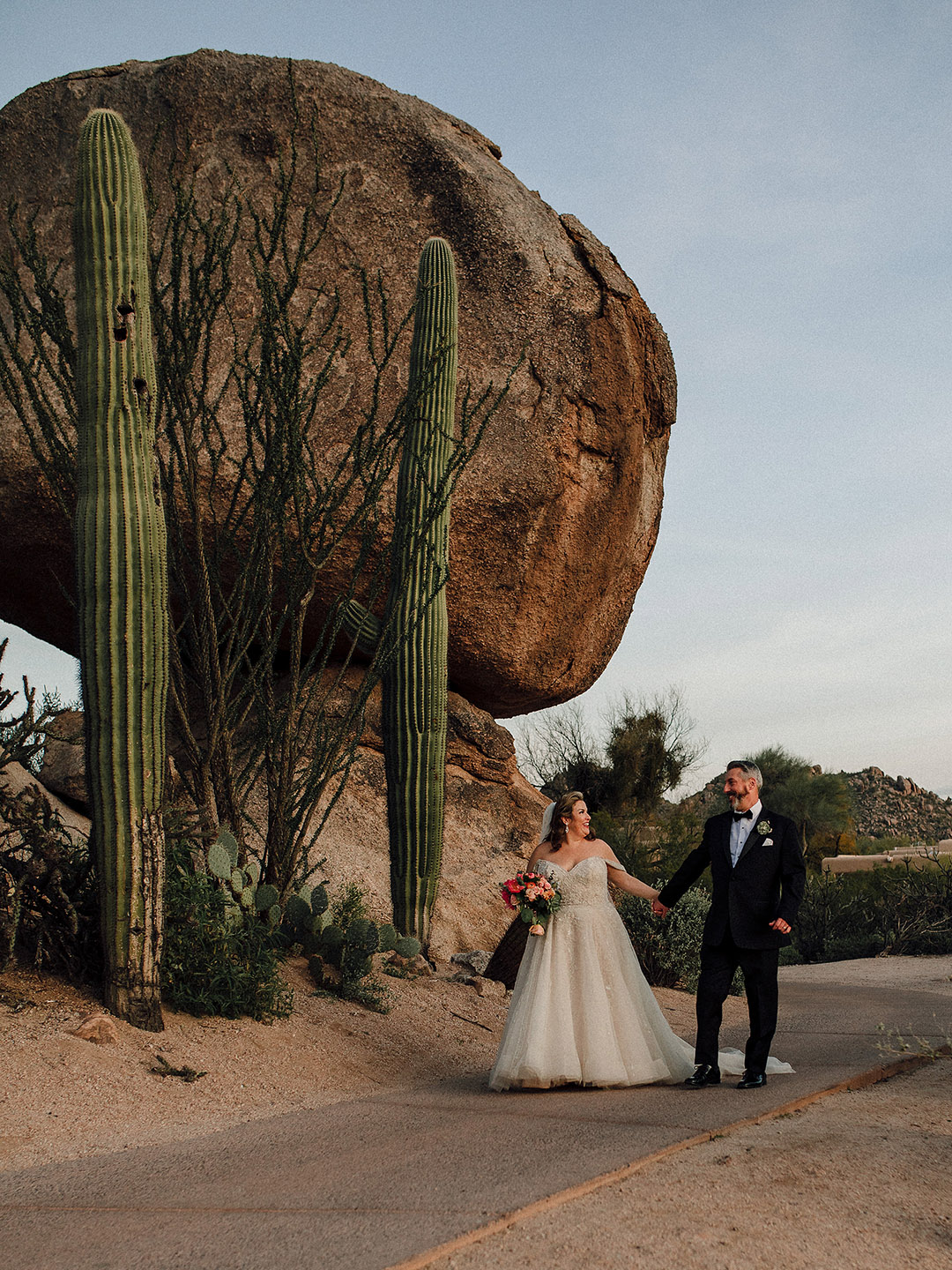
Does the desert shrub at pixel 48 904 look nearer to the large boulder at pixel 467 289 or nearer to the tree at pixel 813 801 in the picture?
the large boulder at pixel 467 289

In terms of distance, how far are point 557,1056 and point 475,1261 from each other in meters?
2.71

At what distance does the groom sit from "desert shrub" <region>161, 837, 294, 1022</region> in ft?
7.32

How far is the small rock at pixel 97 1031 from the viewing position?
502 cm

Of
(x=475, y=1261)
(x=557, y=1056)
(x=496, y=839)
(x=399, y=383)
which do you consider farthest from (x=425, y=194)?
(x=475, y=1261)

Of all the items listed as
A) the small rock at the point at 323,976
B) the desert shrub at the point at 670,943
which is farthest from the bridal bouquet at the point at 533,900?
the desert shrub at the point at 670,943

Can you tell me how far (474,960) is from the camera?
9.14 m

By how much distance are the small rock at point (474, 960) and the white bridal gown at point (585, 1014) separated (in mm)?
3289

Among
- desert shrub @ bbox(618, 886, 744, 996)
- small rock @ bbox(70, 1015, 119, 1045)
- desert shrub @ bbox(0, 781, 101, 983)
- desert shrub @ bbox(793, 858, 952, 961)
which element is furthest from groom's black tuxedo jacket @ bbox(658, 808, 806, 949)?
desert shrub @ bbox(793, 858, 952, 961)

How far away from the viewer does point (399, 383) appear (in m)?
11.5

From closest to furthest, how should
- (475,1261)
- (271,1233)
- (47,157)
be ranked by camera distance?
(475,1261)
(271,1233)
(47,157)

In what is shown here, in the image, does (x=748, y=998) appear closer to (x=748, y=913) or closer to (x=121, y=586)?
(x=748, y=913)

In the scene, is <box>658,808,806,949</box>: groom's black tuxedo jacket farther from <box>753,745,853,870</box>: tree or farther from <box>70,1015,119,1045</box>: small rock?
<box>753,745,853,870</box>: tree

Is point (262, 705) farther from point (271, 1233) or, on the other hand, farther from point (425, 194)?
point (425, 194)

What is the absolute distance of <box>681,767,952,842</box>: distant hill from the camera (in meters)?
45.9
